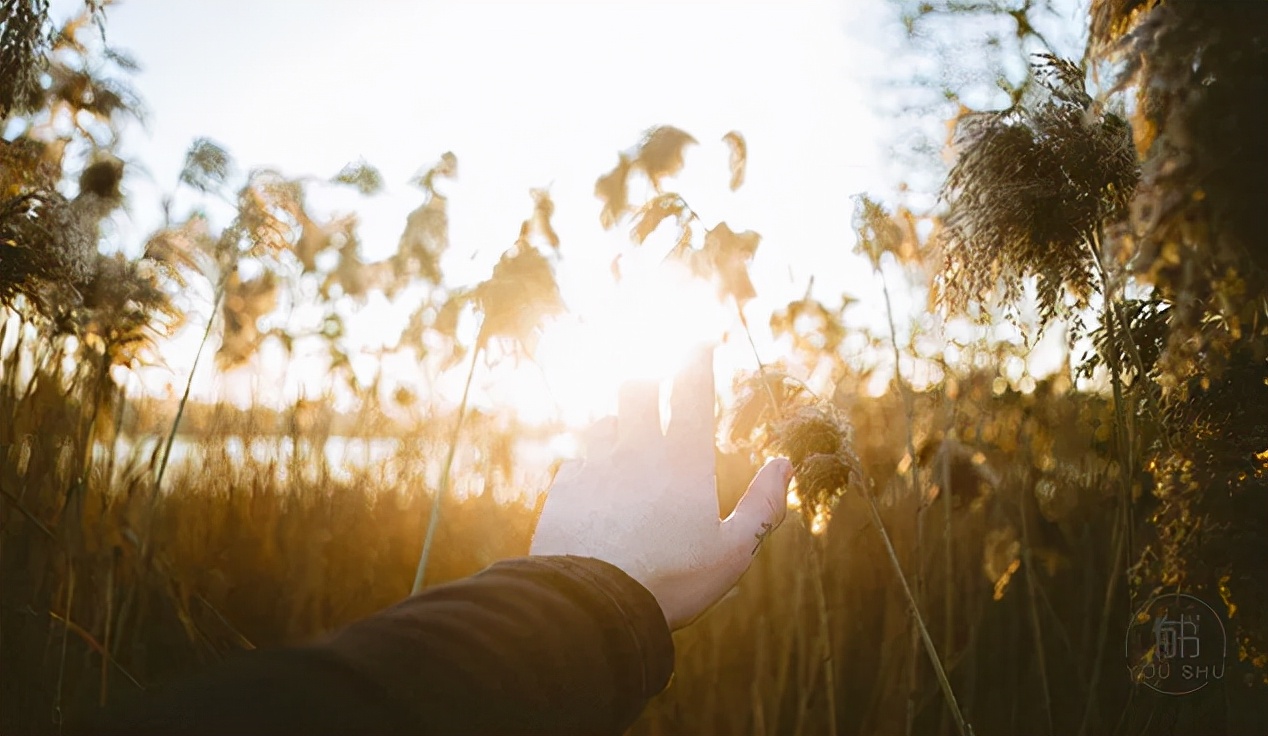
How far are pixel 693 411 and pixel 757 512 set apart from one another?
0.13 meters

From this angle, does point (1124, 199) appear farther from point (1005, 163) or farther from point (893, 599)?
point (893, 599)

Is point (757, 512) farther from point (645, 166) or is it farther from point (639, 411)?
point (645, 166)

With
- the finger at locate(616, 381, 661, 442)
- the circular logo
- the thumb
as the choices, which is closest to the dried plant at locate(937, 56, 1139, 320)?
the circular logo

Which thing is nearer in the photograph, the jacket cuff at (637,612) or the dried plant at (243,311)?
the jacket cuff at (637,612)

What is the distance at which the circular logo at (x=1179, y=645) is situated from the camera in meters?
1.56

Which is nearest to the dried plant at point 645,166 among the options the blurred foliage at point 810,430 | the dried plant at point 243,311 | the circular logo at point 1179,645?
the blurred foliage at point 810,430

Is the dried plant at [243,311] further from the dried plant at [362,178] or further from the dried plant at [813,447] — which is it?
the dried plant at [813,447]

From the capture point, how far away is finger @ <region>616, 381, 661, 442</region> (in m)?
0.71

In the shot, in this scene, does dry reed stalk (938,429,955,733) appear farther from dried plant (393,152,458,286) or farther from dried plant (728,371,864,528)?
dried plant (393,152,458,286)

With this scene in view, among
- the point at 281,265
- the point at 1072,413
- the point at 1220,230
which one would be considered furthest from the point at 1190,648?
the point at 281,265

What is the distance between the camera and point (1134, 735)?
6.25 feet

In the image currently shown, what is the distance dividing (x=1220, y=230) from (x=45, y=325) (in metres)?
2.17

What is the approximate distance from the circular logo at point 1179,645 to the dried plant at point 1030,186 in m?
0.70

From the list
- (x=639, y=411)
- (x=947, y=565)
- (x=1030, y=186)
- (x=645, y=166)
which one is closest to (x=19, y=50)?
(x=645, y=166)
